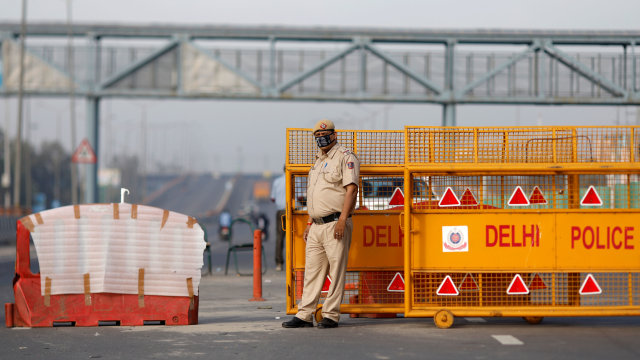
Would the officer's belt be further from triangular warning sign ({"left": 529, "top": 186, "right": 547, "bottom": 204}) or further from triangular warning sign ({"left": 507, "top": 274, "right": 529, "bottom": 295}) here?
triangular warning sign ({"left": 529, "top": 186, "right": 547, "bottom": 204})

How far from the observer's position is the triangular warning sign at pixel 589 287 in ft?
33.2

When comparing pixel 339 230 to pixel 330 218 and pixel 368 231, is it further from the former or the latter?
pixel 368 231

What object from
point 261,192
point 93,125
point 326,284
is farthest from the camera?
point 261,192

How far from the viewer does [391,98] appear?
3550cm

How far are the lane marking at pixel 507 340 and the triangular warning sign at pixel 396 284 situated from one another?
129cm

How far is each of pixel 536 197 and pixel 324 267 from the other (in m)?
2.20

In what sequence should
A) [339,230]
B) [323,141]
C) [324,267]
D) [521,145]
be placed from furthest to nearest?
[521,145], [324,267], [323,141], [339,230]

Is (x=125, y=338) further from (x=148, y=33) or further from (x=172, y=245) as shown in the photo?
(x=148, y=33)

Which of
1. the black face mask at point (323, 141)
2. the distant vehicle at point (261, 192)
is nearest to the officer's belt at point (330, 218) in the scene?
the black face mask at point (323, 141)

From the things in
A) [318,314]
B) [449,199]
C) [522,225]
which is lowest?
[318,314]

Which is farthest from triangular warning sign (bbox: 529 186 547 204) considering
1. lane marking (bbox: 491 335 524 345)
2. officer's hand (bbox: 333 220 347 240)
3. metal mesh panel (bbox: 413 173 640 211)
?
officer's hand (bbox: 333 220 347 240)

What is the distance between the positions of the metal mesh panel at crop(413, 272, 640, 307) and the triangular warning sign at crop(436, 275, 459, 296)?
23 mm

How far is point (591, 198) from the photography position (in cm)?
1031

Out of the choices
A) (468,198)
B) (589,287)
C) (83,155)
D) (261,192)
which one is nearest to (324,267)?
(468,198)
